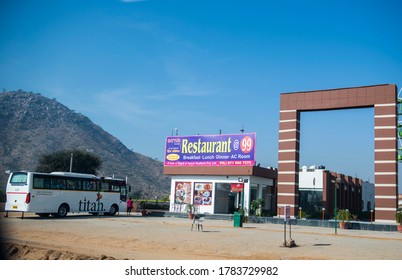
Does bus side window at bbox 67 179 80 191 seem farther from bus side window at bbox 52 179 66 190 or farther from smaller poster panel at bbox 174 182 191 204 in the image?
smaller poster panel at bbox 174 182 191 204

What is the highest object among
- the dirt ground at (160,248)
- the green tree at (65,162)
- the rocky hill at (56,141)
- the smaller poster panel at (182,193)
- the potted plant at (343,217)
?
the rocky hill at (56,141)

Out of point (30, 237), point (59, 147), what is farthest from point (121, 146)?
point (30, 237)

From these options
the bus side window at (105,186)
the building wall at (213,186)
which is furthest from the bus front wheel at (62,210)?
the building wall at (213,186)

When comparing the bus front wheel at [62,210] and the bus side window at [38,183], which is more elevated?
the bus side window at [38,183]

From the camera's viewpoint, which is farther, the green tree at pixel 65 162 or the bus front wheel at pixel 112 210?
the green tree at pixel 65 162

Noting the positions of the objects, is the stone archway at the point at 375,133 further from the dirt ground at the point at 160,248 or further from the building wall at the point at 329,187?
the dirt ground at the point at 160,248

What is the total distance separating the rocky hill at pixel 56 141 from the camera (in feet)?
235

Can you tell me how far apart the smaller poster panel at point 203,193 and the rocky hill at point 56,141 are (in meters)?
31.5

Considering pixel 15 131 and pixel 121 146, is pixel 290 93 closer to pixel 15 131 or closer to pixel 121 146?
pixel 15 131

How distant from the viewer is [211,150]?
37.2m

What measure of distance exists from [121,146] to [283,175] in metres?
92.8

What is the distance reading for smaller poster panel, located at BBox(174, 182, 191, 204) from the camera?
38188mm

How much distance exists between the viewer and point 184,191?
1513 inches

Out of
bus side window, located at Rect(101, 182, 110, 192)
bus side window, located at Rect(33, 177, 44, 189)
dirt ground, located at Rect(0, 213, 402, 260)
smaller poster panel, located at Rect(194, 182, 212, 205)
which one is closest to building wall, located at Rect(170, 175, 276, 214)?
smaller poster panel, located at Rect(194, 182, 212, 205)
